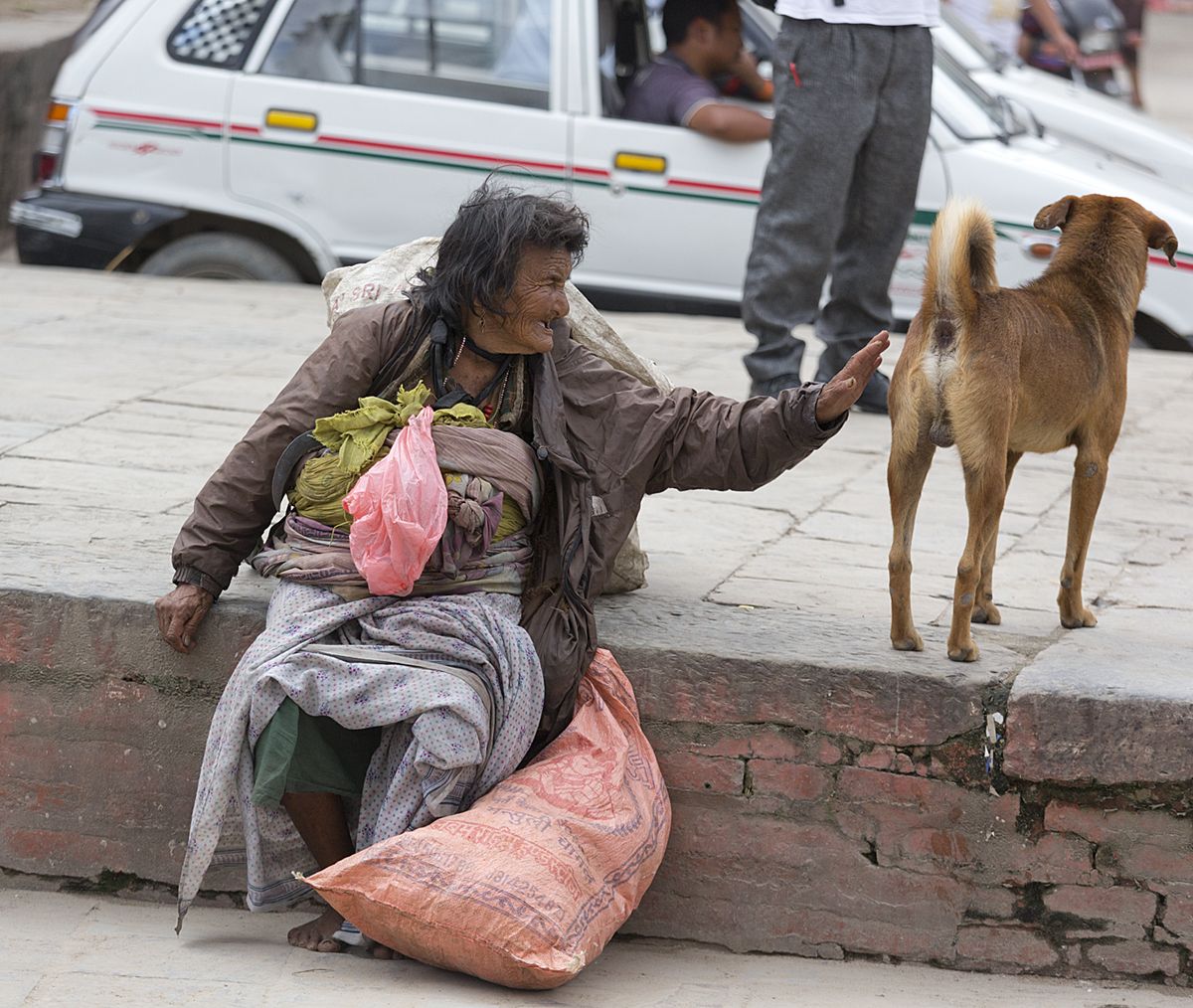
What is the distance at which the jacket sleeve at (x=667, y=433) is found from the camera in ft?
9.20

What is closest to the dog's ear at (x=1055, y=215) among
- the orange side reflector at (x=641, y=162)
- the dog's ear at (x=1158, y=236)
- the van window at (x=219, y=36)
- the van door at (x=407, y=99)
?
the dog's ear at (x=1158, y=236)

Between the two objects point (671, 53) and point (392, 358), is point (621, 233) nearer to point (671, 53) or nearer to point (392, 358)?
point (671, 53)

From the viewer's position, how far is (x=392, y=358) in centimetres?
283

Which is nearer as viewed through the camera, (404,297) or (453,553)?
(453,553)

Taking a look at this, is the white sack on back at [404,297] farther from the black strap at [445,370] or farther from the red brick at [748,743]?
the red brick at [748,743]

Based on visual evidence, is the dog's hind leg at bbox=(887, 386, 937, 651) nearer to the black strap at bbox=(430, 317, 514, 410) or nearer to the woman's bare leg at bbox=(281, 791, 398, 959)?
the black strap at bbox=(430, 317, 514, 410)

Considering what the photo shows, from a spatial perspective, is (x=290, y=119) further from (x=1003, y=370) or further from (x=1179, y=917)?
(x=1179, y=917)

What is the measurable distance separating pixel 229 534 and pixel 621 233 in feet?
11.3

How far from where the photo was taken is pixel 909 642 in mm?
2939

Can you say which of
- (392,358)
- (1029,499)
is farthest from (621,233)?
(392,358)

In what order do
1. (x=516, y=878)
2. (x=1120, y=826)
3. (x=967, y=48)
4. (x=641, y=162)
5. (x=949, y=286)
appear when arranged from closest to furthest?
(x=516, y=878) < (x=949, y=286) < (x=1120, y=826) < (x=641, y=162) < (x=967, y=48)

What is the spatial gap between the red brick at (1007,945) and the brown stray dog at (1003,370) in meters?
0.60

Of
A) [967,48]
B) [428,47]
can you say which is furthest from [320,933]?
[967,48]

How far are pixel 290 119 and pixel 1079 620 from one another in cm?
403
